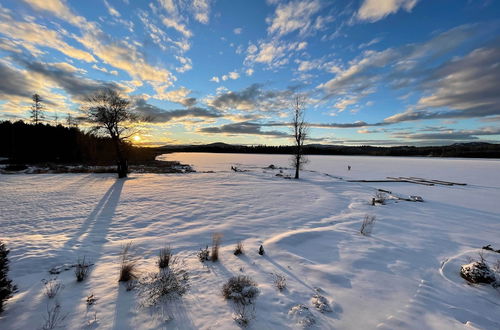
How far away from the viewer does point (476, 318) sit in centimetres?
317

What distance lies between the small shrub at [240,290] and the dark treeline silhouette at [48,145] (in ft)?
108

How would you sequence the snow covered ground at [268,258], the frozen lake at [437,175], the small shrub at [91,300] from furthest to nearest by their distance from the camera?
1. the frozen lake at [437,175]
2. the small shrub at [91,300]
3. the snow covered ground at [268,258]

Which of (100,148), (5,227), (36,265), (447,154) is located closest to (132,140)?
(5,227)

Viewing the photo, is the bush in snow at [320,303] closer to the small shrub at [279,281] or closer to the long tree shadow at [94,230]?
the small shrub at [279,281]

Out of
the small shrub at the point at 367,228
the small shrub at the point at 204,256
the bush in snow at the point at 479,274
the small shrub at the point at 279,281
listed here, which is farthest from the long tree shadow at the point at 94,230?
the bush in snow at the point at 479,274

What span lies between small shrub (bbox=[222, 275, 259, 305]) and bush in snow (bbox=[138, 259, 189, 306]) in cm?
76

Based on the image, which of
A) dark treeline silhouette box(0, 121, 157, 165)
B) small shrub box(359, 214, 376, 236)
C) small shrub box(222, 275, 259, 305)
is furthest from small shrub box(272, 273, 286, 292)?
dark treeline silhouette box(0, 121, 157, 165)

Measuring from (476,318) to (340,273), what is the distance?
1983 millimetres

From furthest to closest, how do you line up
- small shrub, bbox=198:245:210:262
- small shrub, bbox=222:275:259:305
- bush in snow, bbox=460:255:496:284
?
small shrub, bbox=198:245:210:262 → bush in snow, bbox=460:255:496:284 → small shrub, bbox=222:275:259:305

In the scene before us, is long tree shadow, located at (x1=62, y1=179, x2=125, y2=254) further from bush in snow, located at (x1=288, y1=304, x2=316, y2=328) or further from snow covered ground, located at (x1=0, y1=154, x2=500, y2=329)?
bush in snow, located at (x1=288, y1=304, x2=316, y2=328)

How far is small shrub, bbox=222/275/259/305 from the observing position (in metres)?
3.39

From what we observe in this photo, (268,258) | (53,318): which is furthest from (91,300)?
(268,258)

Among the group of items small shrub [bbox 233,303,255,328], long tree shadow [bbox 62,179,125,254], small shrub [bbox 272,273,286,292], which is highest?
small shrub [bbox 233,303,255,328]

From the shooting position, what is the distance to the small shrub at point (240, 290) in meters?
3.39
